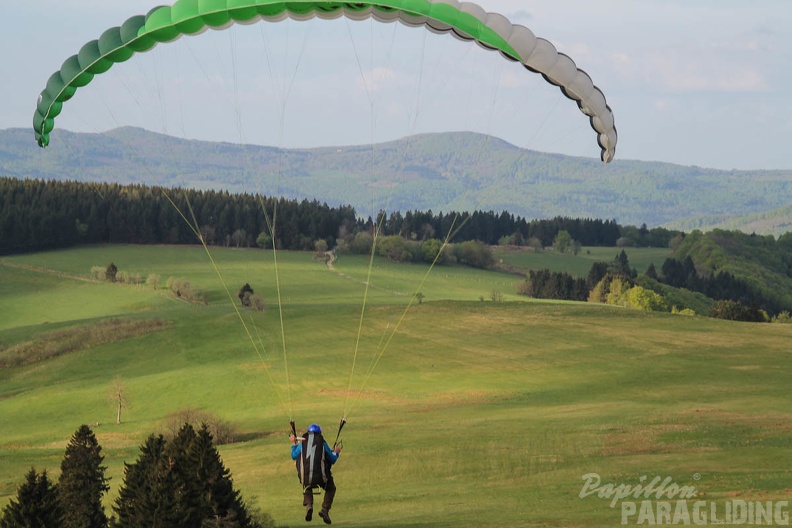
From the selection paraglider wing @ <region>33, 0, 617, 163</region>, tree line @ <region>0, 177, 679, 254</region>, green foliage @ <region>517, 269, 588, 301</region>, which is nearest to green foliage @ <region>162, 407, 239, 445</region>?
paraglider wing @ <region>33, 0, 617, 163</region>

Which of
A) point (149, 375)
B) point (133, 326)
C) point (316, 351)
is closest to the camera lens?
point (149, 375)

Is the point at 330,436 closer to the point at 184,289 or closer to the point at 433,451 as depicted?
the point at 433,451

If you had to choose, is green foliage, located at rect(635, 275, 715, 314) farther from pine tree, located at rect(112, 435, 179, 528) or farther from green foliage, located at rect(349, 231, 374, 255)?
pine tree, located at rect(112, 435, 179, 528)

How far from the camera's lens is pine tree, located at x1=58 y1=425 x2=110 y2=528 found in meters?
34.3

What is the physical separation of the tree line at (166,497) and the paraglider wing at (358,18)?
985 cm

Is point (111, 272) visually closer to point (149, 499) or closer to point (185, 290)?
point (185, 290)

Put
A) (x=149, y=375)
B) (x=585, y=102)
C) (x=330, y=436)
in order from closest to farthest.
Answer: (x=585, y=102) < (x=330, y=436) < (x=149, y=375)

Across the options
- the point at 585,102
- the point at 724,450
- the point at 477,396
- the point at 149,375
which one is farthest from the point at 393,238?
the point at 585,102

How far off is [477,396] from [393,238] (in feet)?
261

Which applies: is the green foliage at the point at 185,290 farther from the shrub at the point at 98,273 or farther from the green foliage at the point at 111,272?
the shrub at the point at 98,273

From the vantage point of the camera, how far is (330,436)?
5184 centimetres

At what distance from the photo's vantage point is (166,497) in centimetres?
2936

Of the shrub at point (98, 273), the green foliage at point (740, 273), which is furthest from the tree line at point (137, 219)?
the green foliage at point (740, 273)

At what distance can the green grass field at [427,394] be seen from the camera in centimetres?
3928
